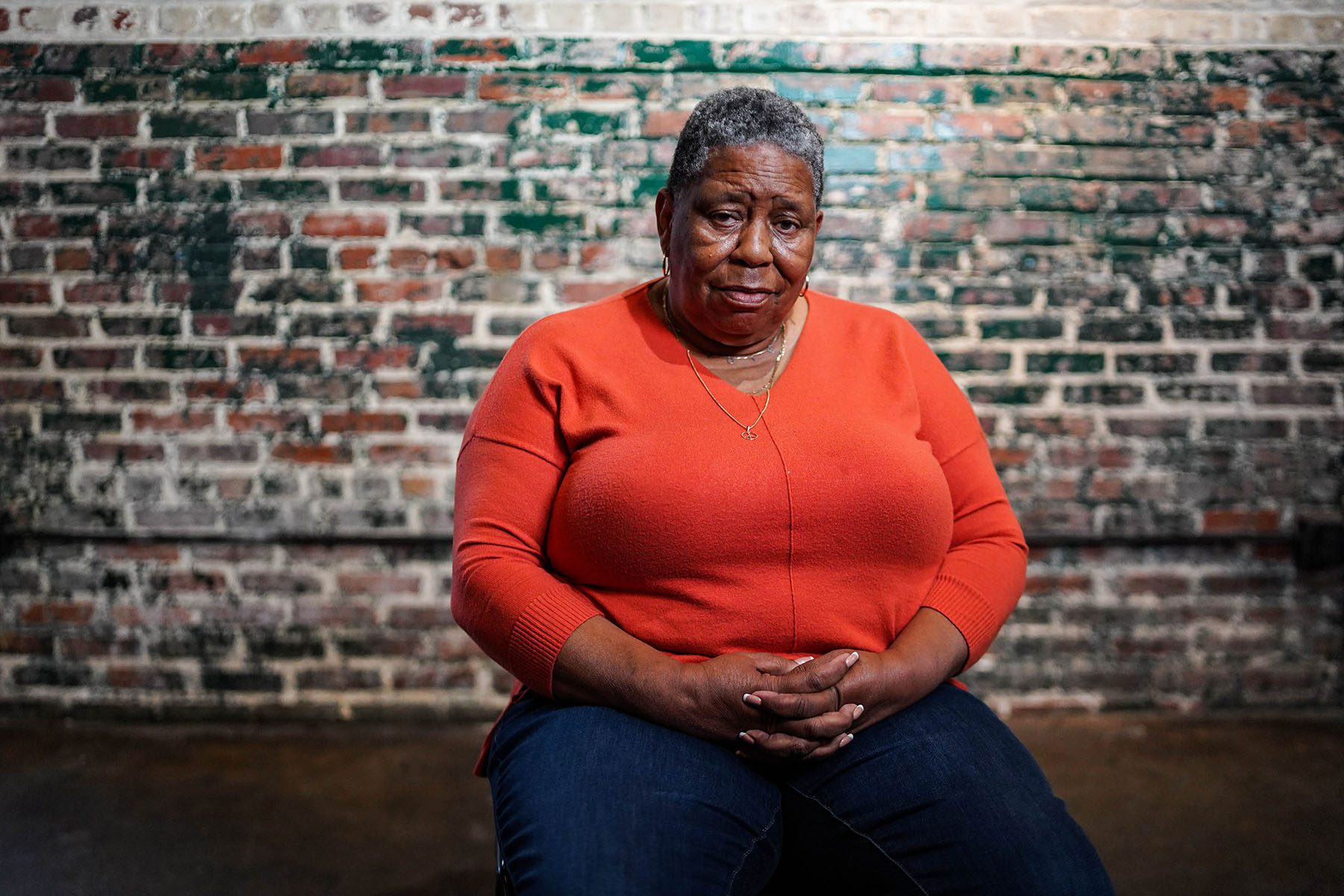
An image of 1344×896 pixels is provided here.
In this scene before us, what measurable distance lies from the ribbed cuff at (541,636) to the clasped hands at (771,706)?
0.19 metres

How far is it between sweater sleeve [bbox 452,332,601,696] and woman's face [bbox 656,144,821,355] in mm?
273

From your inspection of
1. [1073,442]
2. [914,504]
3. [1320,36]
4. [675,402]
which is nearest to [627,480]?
[675,402]

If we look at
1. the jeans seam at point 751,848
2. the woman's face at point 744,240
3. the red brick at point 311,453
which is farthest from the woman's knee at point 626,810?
the red brick at point 311,453

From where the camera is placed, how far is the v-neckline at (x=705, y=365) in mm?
1441

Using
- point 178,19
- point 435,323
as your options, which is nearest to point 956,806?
point 435,323

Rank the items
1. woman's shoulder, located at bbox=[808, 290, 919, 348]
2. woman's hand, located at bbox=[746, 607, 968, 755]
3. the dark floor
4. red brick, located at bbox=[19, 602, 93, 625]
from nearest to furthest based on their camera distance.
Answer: woman's hand, located at bbox=[746, 607, 968, 755]
woman's shoulder, located at bbox=[808, 290, 919, 348]
the dark floor
red brick, located at bbox=[19, 602, 93, 625]

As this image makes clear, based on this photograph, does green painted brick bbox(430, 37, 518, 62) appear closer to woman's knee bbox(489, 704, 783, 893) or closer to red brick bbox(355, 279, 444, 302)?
red brick bbox(355, 279, 444, 302)

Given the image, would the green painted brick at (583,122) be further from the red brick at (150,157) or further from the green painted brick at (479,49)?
the red brick at (150,157)

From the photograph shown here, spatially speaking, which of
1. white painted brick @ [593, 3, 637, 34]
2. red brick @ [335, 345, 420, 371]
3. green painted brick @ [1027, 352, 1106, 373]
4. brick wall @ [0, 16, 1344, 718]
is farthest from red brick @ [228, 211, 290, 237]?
green painted brick @ [1027, 352, 1106, 373]

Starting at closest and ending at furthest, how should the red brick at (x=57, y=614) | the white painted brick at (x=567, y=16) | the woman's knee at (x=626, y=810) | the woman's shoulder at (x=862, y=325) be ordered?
the woman's knee at (x=626, y=810) < the woman's shoulder at (x=862, y=325) < the white painted brick at (x=567, y=16) < the red brick at (x=57, y=614)

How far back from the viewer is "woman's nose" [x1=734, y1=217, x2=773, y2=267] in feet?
4.65

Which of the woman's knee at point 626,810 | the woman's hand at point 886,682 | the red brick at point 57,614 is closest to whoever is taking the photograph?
the woman's knee at point 626,810

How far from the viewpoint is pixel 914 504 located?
54.4 inches

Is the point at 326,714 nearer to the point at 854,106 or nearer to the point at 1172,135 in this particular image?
the point at 854,106
